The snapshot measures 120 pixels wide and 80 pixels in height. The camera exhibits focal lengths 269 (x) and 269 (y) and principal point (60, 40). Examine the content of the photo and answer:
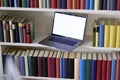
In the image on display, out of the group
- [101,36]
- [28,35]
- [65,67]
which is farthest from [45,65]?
[101,36]

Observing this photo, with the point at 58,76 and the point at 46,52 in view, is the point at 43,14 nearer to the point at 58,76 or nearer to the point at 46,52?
the point at 46,52

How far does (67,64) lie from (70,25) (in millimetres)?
313

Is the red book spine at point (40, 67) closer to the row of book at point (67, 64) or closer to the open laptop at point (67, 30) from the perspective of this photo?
the row of book at point (67, 64)

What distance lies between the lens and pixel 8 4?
1978 millimetres

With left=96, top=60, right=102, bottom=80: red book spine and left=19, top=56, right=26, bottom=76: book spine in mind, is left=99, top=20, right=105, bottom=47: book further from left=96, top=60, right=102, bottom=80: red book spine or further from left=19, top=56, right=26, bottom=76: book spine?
left=19, top=56, right=26, bottom=76: book spine

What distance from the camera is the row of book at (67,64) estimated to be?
6.83ft

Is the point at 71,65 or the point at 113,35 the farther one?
the point at 71,65

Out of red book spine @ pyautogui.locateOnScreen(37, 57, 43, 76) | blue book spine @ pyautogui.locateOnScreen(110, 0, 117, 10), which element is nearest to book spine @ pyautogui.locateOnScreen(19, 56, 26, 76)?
red book spine @ pyautogui.locateOnScreen(37, 57, 43, 76)

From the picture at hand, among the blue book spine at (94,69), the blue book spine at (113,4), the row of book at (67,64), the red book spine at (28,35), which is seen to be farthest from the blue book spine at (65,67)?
the blue book spine at (113,4)

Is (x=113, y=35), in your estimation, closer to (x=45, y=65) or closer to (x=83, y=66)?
(x=83, y=66)

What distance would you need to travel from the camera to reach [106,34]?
6.48 ft

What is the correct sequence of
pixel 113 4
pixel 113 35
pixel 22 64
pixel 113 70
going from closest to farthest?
pixel 113 4, pixel 113 35, pixel 113 70, pixel 22 64

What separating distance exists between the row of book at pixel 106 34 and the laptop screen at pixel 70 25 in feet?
0.35

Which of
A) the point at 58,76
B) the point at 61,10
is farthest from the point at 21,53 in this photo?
the point at 61,10
